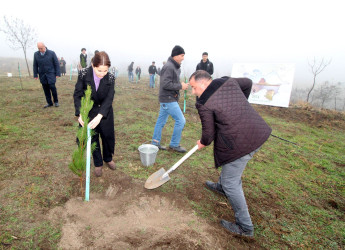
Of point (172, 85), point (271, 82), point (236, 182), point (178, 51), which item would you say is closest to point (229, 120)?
point (236, 182)

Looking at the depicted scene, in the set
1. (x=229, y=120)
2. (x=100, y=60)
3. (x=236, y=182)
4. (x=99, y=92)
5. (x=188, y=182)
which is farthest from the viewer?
Result: (x=188, y=182)

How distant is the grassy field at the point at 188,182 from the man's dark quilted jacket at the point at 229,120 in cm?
106

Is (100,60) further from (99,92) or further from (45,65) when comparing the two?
(45,65)

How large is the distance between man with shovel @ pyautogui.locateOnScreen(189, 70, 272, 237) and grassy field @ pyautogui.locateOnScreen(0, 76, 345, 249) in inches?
29.0

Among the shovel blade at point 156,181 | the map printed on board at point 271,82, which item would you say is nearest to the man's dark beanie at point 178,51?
the shovel blade at point 156,181

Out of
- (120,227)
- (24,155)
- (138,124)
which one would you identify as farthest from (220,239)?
(138,124)

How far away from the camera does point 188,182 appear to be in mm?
3203

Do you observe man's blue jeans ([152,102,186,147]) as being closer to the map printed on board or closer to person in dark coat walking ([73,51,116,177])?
person in dark coat walking ([73,51,116,177])

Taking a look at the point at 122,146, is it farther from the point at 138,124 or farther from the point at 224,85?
the point at 224,85

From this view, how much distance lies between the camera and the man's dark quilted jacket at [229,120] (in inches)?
78.5

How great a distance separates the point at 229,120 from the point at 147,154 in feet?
5.85

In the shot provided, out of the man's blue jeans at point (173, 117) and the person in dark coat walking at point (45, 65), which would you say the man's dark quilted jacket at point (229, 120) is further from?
the person in dark coat walking at point (45, 65)

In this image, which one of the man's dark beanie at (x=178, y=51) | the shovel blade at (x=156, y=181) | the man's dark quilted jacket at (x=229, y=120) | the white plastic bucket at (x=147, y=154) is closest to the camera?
the man's dark quilted jacket at (x=229, y=120)

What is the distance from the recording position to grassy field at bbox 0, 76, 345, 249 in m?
2.29
